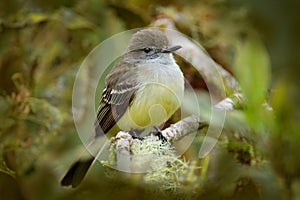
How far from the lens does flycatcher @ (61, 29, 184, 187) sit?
1101mm

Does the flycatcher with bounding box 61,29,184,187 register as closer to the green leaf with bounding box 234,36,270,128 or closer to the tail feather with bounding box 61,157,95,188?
the tail feather with bounding box 61,157,95,188

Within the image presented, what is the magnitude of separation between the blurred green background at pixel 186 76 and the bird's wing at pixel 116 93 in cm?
9

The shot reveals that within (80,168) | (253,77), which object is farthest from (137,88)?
(253,77)

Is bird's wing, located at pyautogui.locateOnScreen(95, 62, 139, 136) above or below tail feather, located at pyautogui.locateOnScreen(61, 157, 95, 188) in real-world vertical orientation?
above

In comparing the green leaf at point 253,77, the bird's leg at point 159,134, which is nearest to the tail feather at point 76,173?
the bird's leg at point 159,134

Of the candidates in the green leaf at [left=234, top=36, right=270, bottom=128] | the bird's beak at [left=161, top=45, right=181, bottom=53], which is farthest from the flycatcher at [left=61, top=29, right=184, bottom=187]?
the green leaf at [left=234, top=36, right=270, bottom=128]

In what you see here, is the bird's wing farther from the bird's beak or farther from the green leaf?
the green leaf

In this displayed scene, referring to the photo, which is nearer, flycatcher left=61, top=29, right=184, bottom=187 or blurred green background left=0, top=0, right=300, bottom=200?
blurred green background left=0, top=0, right=300, bottom=200

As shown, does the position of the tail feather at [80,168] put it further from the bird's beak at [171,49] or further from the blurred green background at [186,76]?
the bird's beak at [171,49]

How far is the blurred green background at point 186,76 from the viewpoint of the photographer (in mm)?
Result: 979

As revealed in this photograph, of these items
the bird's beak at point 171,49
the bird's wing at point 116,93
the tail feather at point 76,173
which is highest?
the bird's beak at point 171,49

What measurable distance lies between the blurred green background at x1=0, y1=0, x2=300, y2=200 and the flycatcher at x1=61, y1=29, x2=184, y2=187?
65 mm

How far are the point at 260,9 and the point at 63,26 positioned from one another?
0.43m

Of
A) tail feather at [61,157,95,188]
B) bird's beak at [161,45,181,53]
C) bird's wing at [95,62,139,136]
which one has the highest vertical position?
bird's beak at [161,45,181,53]
